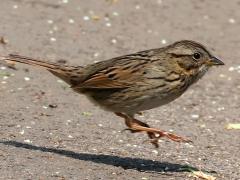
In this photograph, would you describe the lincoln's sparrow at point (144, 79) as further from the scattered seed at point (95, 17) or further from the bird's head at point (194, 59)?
the scattered seed at point (95, 17)

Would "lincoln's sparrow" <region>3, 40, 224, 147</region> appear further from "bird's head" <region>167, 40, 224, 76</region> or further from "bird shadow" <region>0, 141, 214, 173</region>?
"bird shadow" <region>0, 141, 214, 173</region>

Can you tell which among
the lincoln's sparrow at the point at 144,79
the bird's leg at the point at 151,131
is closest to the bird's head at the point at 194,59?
the lincoln's sparrow at the point at 144,79

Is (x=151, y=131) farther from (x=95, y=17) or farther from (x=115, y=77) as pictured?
(x=95, y=17)

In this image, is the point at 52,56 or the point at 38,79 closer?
the point at 38,79

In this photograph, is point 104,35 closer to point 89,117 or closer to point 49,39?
point 49,39

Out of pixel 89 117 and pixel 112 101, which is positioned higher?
pixel 112 101

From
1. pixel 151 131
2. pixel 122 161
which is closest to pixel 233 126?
pixel 151 131

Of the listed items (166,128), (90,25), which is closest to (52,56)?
(90,25)

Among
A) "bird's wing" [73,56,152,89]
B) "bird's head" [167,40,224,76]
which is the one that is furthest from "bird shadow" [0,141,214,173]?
"bird's head" [167,40,224,76]

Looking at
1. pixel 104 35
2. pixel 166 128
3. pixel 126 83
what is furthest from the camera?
pixel 104 35

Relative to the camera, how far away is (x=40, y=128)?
9.37 m

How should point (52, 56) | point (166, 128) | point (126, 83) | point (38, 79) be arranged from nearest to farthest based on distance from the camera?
point (126, 83)
point (166, 128)
point (38, 79)
point (52, 56)

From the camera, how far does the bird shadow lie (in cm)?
846

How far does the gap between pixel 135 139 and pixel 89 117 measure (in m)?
0.80
